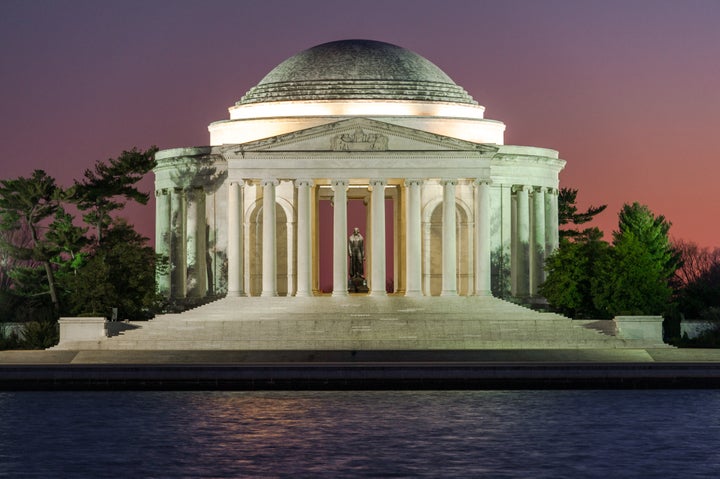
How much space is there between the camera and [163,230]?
11838 cm

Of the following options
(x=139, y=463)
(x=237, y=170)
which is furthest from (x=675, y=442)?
(x=237, y=170)

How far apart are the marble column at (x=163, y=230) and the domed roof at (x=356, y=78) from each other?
9.14m

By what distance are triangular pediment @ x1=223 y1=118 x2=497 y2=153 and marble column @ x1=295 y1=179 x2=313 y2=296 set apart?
104 inches

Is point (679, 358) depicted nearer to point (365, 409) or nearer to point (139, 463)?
point (365, 409)

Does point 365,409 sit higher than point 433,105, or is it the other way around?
point 433,105

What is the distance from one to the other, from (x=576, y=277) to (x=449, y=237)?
938 cm

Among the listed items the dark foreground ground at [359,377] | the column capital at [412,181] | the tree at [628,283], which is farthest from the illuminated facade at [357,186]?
the dark foreground ground at [359,377]

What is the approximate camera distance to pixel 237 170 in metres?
105

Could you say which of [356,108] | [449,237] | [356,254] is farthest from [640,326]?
[356,108]

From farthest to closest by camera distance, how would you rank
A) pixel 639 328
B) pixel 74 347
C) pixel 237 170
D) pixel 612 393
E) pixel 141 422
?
pixel 237 170, pixel 639 328, pixel 74 347, pixel 612 393, pixel 141 422

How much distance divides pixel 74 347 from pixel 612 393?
34.5 meters

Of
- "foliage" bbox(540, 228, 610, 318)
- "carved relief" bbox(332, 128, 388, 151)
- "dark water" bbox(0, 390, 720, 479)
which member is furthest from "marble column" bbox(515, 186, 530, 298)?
"dark water" bbox(0, 390, 720, 479)

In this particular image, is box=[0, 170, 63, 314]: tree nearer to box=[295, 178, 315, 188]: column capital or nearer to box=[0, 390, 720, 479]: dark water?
box=[295, 178, 315, 188]: column capital

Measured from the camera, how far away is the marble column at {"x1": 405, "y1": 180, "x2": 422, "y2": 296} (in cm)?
10488
